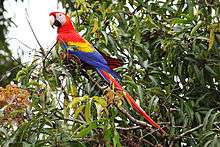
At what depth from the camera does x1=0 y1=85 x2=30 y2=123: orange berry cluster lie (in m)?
1.17

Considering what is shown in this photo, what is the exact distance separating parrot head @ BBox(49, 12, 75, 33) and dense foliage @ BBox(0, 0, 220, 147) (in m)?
0.05

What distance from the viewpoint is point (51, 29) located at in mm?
1697

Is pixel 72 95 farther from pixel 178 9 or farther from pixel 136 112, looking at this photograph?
pixel 178 9

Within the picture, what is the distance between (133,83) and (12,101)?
401 mm

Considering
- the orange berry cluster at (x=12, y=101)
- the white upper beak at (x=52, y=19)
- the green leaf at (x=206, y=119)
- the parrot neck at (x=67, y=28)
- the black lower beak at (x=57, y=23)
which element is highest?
the white upper beak at (x=52, y=19)

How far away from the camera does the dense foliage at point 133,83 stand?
1.26 m

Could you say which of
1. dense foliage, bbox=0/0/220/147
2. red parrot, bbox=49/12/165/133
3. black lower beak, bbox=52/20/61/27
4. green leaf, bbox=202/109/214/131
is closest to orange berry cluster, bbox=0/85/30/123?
dense foliage, bbox=0/0/220/147

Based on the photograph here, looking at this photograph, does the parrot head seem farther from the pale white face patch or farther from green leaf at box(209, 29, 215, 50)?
green leaf at box(209, 29, 215, 50)

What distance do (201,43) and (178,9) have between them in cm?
23

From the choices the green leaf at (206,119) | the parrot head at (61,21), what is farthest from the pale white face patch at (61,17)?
the green leaf at (206,119)

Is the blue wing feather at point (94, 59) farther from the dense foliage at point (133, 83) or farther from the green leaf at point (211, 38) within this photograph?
the green leaf at point (211, 38)

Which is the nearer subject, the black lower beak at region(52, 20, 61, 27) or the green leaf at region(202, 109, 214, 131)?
the green leaf at region(202, 109, 214, 131)

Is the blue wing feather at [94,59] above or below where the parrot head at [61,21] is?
below

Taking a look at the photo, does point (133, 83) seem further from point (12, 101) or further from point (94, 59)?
point (12, 101)
